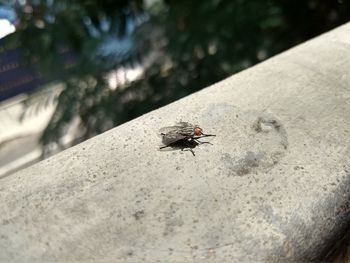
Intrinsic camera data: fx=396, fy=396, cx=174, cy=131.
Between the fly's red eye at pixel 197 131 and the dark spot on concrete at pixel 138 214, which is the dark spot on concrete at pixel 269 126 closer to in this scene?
the fly's red eye at pixel 197 131

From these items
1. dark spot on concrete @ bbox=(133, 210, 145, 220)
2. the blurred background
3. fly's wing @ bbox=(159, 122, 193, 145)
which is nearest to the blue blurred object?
the blurred background

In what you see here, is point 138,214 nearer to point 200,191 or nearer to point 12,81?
point 200,191

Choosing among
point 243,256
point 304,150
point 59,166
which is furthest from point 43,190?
point 304,150

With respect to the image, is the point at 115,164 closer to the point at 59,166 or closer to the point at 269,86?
the point at 59,166

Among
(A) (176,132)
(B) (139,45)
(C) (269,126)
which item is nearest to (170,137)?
(A) (176,132)

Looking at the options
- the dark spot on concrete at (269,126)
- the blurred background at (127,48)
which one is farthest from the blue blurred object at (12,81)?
the dark spot on concrete at (269,126)
